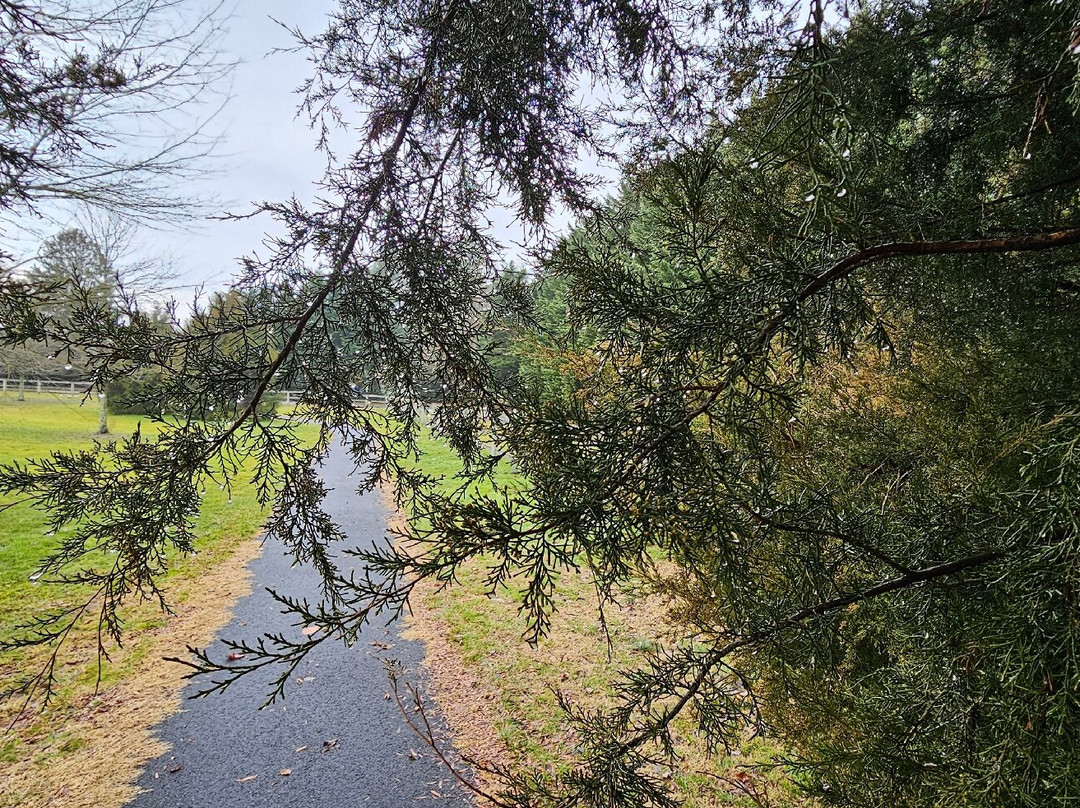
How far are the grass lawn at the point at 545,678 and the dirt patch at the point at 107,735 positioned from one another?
8.72ft

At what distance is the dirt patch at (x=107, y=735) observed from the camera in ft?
13.5

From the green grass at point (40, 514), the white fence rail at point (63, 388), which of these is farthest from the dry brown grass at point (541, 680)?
the green grass at point (40, 514)

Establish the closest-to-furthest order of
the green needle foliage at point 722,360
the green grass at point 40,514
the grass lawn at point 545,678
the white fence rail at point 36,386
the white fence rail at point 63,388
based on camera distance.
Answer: the green needle foliage at point 722,360 → the white fence rail at point 63,388 → the grass lawn at point 545,678 → the white fence rail at point 36,386 → the green grass at point 40,514

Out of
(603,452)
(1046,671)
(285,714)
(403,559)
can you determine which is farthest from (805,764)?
(285,714)

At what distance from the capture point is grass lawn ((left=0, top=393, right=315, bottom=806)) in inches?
168

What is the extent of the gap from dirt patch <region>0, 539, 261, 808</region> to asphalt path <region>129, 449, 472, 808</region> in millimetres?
167

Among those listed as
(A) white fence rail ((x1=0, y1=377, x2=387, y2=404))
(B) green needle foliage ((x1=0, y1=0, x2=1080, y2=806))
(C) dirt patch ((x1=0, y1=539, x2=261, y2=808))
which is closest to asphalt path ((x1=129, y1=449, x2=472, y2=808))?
(C) dirt patch ((x1=0, y1=539, x2=261, y2=808))

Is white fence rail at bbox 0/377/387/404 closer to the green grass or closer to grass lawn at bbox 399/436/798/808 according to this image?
the green grass

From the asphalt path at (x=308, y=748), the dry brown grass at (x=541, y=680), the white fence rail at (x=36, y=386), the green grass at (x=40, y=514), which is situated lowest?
the asphalt path at (x=308, y=748)

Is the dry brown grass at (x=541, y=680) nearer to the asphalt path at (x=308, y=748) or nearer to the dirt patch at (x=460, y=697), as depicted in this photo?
the dirt patch at (x=460, y=697)

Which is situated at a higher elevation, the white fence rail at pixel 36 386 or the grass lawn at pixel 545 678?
the white fence rail at pixel 36 386

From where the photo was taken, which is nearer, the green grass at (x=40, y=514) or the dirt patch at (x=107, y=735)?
the dirt patch at (x=107, y=735)

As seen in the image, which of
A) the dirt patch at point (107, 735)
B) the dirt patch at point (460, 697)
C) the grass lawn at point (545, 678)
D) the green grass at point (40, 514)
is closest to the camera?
the dirt patch at point (107, 735)

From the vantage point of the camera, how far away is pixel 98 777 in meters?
4.31
